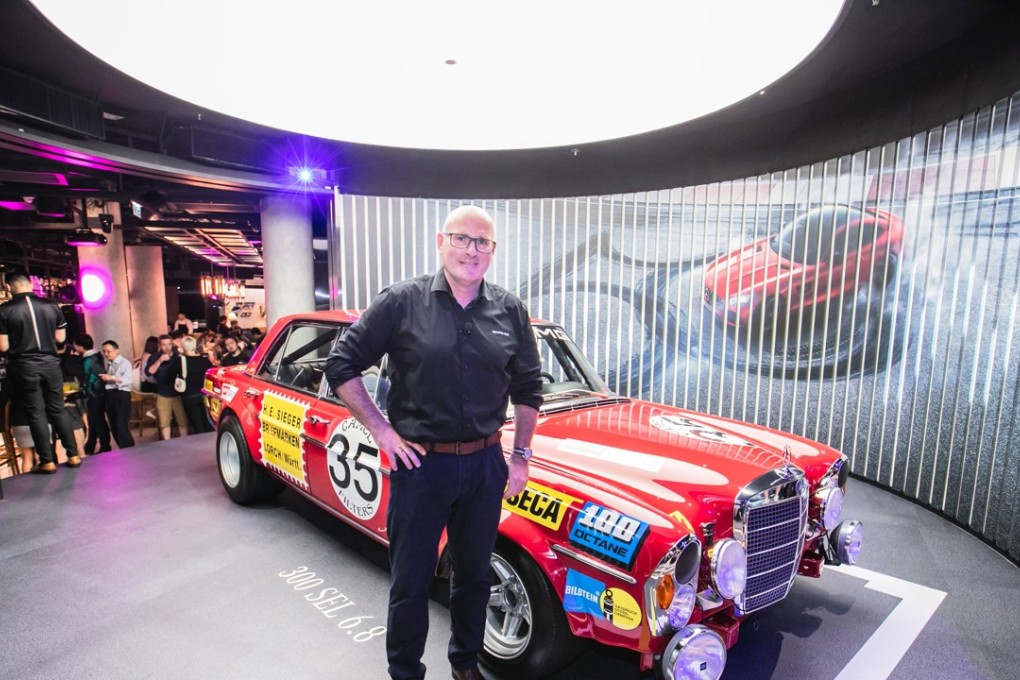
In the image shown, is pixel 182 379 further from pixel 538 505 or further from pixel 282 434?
pixel 538 505

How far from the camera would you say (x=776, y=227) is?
5391 mm

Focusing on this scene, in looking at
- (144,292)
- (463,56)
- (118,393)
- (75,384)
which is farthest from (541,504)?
(144,292)

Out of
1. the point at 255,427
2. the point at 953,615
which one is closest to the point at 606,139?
the point at 255,427

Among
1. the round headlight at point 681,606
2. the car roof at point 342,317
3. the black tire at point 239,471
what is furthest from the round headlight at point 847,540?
the black tire at point 239,471

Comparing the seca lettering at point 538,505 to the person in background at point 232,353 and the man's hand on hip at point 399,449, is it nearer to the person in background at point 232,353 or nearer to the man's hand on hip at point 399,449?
the man's hand on hip at point 399,449

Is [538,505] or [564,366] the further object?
[564,366]

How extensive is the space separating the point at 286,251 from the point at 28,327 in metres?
3.02

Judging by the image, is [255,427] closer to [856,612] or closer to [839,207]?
[856,612]

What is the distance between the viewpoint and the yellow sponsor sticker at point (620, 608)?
1736 millimetres

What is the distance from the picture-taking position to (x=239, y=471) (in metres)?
3.91

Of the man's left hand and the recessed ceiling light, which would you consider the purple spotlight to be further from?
the man's left hand

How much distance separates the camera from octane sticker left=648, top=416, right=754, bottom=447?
2.56m

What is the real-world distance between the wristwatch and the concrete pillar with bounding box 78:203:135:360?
10.7 metres

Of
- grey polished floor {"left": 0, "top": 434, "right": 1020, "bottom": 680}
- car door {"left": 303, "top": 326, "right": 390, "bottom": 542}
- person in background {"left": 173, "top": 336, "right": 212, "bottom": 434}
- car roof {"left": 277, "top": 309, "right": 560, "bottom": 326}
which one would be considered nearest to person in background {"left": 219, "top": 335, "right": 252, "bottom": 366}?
person in background {"left": 173, "top": 336, "right": 212, "bottom": 434}
